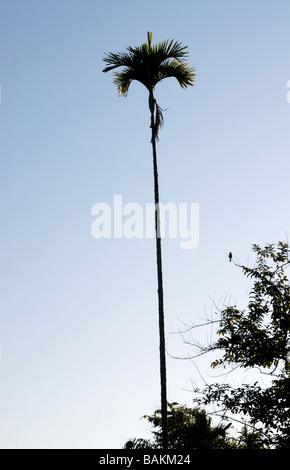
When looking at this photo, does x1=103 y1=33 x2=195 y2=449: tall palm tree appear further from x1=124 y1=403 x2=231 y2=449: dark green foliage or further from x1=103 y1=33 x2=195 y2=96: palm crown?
x1=124 y1=403 x2=231 y2=449: dark green foliage

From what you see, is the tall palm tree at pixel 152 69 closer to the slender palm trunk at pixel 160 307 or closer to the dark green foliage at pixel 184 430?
the slender palm trunk at pixel 160 307

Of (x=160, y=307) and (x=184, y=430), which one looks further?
(x=184, y=430)

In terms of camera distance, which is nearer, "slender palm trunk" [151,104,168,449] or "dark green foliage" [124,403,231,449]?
"slender palm trunk" [151,104,168,449]

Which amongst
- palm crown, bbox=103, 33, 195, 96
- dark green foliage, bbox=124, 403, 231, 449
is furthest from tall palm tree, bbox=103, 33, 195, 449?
dark green foliage, bbox=124, 403, 231, 449

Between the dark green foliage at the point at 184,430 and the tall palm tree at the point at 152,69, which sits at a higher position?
the tall palm tree at the point at 152,69

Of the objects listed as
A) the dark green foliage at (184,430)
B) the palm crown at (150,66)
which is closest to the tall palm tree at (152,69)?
the palm crown at (150,66)

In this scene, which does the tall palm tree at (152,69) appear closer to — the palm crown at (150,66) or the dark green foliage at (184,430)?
the palm crown at (150,66)

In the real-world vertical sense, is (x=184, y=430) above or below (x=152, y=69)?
below

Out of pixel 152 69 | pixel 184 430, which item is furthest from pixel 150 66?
pixel 184 430

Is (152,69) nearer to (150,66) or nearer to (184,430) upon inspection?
(150,66)

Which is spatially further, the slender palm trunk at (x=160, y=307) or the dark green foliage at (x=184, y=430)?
the dark green foliage at (x=184, y=430)

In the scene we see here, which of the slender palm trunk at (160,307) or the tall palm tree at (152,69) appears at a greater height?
the tall palm tree at (152,69)
